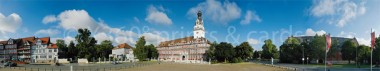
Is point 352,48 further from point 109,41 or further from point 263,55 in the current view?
point 109,41

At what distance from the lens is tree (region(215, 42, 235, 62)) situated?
292 feet

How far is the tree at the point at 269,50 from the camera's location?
409 feet

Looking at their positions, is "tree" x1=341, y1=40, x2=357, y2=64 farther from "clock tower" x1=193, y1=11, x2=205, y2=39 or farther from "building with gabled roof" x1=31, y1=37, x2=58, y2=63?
"building with gabled roof" x1=31, y1=37, x2=58, y2=63

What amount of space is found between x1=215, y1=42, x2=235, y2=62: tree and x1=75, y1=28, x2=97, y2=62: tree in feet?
120

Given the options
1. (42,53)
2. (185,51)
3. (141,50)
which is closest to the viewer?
(141,50)

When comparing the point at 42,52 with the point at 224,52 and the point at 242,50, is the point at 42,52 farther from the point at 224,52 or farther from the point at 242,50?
the point at 242,50

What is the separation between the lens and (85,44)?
9938cm

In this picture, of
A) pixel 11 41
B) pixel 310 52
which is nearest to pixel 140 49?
pixel 11 41

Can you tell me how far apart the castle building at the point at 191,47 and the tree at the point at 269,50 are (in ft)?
78.0

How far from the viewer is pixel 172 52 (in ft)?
442

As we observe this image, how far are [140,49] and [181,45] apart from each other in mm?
23683

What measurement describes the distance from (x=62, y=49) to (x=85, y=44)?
10686 millimetres

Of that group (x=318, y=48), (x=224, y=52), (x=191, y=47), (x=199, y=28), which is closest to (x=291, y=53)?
(x=318, y=48)

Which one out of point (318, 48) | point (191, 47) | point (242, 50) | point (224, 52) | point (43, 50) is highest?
point (191, 47)
